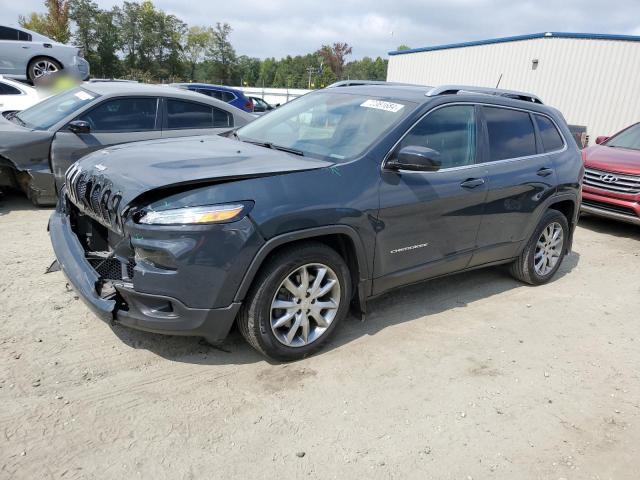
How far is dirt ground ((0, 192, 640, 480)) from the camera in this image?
8.41 feet

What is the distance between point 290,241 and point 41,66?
1280cm

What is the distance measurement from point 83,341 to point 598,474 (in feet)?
10.4

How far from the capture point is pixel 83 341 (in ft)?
11.3

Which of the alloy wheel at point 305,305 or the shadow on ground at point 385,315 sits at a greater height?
the alloy wheel at point 305,305

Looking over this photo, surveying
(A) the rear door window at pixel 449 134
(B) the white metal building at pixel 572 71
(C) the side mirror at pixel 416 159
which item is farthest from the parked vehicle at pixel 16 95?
(B) the white metal building at pixel 572 71

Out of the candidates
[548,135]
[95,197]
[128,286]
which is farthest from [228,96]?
[128,286]

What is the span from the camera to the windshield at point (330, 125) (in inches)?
145

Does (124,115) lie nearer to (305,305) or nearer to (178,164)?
(178,164)

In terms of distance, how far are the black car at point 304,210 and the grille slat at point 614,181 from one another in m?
3.20

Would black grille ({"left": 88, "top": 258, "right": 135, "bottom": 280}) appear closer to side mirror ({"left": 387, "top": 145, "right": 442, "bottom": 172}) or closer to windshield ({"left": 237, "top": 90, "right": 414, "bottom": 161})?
windshield ({"left": 237, "top": 90, "right": 414, "bottom": 161})

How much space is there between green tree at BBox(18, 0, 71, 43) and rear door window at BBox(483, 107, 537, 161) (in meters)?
51.6

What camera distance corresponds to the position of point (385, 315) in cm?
423

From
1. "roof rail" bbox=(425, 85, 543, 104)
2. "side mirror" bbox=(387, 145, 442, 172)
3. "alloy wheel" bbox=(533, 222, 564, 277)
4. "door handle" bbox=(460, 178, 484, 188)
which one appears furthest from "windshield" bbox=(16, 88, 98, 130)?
"alloy wheel" bbox=(533, 222, 564, 277)

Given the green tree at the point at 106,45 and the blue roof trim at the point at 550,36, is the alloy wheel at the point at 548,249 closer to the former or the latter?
the blue roof trim at the point at 550,36
